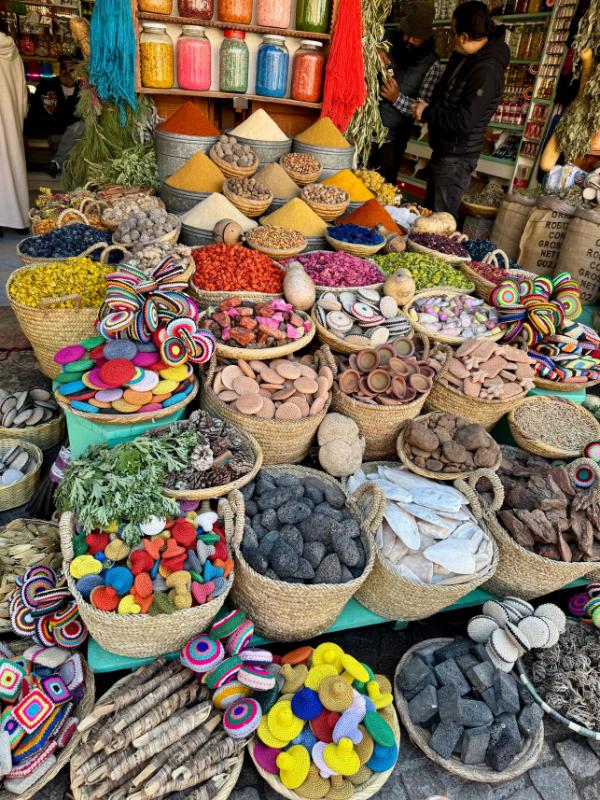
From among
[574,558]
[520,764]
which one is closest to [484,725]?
[520,764]

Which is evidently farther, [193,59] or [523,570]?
[193,59]

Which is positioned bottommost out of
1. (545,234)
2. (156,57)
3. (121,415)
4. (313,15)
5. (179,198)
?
(121,415)

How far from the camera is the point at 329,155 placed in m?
3.18

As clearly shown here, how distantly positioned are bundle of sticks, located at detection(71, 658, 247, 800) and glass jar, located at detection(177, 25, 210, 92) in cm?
300

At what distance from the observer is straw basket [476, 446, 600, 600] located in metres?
1.78

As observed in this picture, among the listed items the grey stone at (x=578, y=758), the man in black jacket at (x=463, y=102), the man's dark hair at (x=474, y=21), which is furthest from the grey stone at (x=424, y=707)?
the man's dark hair at (x=474, y=21)

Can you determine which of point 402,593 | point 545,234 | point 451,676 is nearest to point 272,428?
point 402,593

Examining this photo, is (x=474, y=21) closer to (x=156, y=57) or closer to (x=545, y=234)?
(x=545, y=234)

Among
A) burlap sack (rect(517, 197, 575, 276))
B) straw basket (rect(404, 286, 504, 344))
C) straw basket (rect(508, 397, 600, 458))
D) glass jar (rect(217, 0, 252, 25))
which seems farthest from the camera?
burlap sack (rect(517, 197, 575, 276))

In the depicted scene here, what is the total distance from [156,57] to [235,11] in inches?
19.6

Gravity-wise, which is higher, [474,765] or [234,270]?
[234,270]

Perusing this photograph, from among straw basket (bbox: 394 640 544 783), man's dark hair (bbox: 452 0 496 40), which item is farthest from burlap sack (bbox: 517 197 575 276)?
straw basket (bbox: 394 640 544 783)

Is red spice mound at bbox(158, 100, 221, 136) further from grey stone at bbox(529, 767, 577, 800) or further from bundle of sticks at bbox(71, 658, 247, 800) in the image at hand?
grey stone at bbox(529, 767, 577, 800)

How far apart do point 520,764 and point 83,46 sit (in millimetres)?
4146
